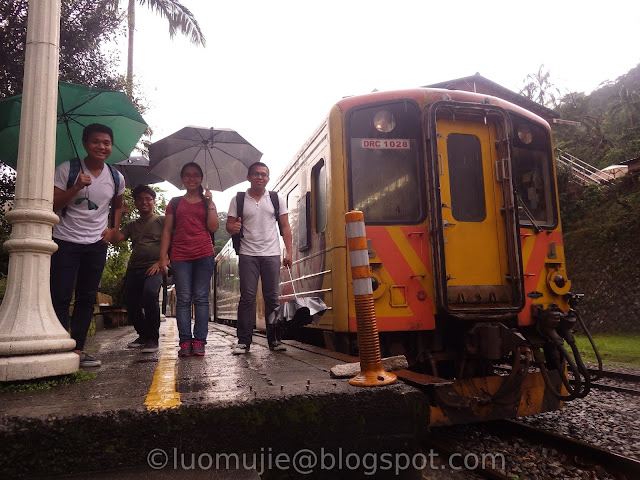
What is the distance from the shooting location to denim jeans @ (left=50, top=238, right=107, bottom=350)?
12.3ft

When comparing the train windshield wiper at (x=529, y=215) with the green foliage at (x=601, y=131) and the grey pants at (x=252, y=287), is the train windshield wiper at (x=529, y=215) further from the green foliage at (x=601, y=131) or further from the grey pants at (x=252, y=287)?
the green foliage at (x=601, y=131)

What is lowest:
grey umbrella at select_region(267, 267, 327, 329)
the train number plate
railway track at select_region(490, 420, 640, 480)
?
railway track at select_region(490, 420, 640, 480)

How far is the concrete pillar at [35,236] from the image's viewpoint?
2955mm

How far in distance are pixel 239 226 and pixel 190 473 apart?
3.15 metres

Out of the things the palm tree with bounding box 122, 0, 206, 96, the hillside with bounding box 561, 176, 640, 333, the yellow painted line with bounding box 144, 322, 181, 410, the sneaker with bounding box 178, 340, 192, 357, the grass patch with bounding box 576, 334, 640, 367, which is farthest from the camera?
the hillside with bounding box 561, 176, 640, 333

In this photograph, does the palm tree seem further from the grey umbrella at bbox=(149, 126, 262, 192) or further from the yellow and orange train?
the yellow and orange train

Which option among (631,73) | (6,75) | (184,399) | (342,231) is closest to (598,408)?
(342,231)

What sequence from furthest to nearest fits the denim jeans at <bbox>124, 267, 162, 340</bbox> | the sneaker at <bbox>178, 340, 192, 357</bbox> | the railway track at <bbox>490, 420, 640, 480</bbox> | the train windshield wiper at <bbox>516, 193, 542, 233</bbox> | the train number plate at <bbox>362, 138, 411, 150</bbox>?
1. the denim jeans at <bbox>124, 267, 162, 340</bbox>
2. the train windshield wiper at <bbox>516, 193, 542, 233</bbox>
3. the train number plate at <bbox>362, 138, 411, 150</bbox>
4. the sneaker at <bbox>178, 340, 192, 357</bbox>
5. the railway track at <bbox>490, 420, 640, 480</bbox>

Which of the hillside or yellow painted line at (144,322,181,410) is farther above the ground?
the hillside

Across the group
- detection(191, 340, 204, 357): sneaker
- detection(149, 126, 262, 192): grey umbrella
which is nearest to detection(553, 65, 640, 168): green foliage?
detection(149, 126, 262, 192): grey umbrella

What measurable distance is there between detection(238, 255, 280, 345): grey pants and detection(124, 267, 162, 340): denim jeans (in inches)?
34.9

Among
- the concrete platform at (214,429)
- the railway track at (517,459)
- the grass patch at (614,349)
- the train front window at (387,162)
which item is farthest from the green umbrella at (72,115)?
the grass patch at (614,349)

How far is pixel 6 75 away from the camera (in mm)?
8688

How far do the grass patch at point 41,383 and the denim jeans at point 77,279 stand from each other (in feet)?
2.33
